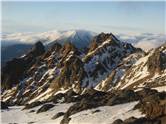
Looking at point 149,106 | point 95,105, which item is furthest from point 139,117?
point 95,105

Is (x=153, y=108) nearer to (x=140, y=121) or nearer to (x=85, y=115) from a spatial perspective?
(x=140, y=121)

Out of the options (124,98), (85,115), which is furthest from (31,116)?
(124,98)

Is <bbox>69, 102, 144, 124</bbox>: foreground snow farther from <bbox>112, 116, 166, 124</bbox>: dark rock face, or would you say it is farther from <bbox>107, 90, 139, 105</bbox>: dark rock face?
<bbox>107, 90, 139, 105</bbox>: dark rock face

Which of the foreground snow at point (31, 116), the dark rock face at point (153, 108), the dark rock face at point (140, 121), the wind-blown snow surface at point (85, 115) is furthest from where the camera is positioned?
the foreground snow at point (31, 116)

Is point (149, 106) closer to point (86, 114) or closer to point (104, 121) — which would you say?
point (104, 121)

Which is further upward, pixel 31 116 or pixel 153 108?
pixel 153 108

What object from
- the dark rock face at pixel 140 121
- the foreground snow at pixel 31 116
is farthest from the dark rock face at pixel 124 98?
the dark rock face at pixel 140 121

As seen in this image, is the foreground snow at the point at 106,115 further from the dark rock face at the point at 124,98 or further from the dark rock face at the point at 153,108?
the dark rock face at the point at 124,98

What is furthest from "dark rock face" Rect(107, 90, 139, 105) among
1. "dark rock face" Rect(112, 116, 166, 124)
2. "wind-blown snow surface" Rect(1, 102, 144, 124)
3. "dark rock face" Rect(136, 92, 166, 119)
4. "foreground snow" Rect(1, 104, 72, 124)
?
"dark rock face" Rect(112, 116, 166, 124)
